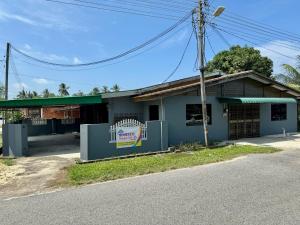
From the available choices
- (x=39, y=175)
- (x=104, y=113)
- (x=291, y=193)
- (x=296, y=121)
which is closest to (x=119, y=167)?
(x=39, y=175)

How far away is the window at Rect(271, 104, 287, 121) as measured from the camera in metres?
19.3

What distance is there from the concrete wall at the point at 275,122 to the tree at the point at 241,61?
13711 mm

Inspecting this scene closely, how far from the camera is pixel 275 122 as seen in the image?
19.4m

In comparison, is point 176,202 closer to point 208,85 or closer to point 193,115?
point 193,115

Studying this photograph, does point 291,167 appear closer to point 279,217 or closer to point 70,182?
point 279,217

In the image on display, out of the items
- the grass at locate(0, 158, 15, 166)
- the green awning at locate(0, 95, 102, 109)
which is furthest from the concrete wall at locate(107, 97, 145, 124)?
the grass at locate(0, 158, 15, 166)

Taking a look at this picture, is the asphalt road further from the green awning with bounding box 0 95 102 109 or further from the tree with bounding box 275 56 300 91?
the tree with bounding box 275 56 300 91

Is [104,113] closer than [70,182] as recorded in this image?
No

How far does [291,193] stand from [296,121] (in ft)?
51.3

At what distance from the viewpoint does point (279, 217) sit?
519cm

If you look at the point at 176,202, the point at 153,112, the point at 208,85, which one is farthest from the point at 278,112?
the point at 176,202

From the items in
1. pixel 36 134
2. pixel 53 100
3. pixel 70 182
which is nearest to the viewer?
pixel 70 182

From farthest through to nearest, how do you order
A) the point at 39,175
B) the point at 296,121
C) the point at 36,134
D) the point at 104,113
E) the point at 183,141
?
the point at 36,134 → the point at 296,121 → the point at 104,113 → the point at 183,141 → the point at 39,175

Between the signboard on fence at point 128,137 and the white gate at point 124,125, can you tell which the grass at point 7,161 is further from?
the signboard on fence at point 128,137
